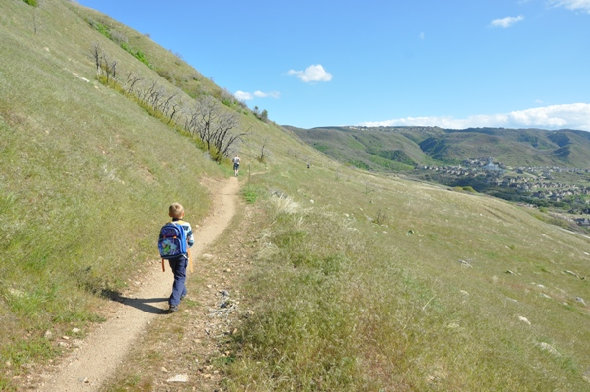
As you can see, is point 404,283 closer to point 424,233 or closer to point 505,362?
point 505,362

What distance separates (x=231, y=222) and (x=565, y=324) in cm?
1774

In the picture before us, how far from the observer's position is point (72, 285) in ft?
22.0

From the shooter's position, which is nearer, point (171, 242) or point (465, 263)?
point (171, 242)

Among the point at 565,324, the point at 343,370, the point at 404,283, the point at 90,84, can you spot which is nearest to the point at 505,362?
the point at 404,283

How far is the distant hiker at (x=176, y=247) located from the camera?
717 cm

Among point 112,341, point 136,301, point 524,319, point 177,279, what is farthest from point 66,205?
point 524,319

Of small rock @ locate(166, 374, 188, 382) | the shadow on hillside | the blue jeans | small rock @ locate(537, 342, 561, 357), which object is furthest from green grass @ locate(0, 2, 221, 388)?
small rock @ locate(537, 342, 561, 357)

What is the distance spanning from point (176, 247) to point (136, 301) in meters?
1.73

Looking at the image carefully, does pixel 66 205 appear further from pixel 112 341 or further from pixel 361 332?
pixel 361 332

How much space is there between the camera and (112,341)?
590 centimetres

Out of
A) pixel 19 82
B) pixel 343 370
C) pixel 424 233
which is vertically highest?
pixel 19 82

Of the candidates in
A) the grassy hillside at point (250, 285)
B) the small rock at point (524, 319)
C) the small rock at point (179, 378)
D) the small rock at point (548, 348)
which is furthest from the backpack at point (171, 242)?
the small rock at point (524, 319)

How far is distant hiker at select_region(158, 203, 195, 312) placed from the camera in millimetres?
7172

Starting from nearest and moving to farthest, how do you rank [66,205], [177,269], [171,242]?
[171,242] < [177,269] < [66,205]
